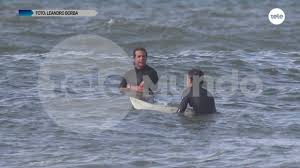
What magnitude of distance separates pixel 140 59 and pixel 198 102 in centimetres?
212

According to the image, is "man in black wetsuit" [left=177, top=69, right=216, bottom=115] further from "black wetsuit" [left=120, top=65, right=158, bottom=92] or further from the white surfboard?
"black wetsuit" [left=120, top=65, right=158, bottom=92]

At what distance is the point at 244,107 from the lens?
14516 mm

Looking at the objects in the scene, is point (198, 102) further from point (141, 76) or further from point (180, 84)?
point (180, 84)

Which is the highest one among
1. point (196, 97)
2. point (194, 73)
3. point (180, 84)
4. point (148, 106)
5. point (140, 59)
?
point (140, 59)

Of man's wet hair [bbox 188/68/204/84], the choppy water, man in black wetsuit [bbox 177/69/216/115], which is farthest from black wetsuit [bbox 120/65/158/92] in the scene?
man's wet hair [bbox 188/68/204/84]

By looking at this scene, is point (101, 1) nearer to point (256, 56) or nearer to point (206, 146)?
point (256, 56)

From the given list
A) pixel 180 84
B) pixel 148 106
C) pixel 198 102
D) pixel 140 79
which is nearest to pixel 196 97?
pixel 198 102

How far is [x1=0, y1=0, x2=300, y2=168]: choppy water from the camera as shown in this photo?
10.7 meters

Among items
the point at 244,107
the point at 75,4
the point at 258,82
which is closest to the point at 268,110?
the point at 244,107

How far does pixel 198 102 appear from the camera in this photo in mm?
13555

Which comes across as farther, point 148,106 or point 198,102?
point 148,106

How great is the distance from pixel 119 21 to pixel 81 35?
105 inches

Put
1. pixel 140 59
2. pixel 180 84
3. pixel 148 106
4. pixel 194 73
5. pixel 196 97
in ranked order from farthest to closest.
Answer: pixel 180 84
pixel 140 59
pixel 148 106
pixel 196 97
pixel 194 73

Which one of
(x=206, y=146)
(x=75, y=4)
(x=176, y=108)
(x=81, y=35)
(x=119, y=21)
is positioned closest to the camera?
(x=206, y=146)
